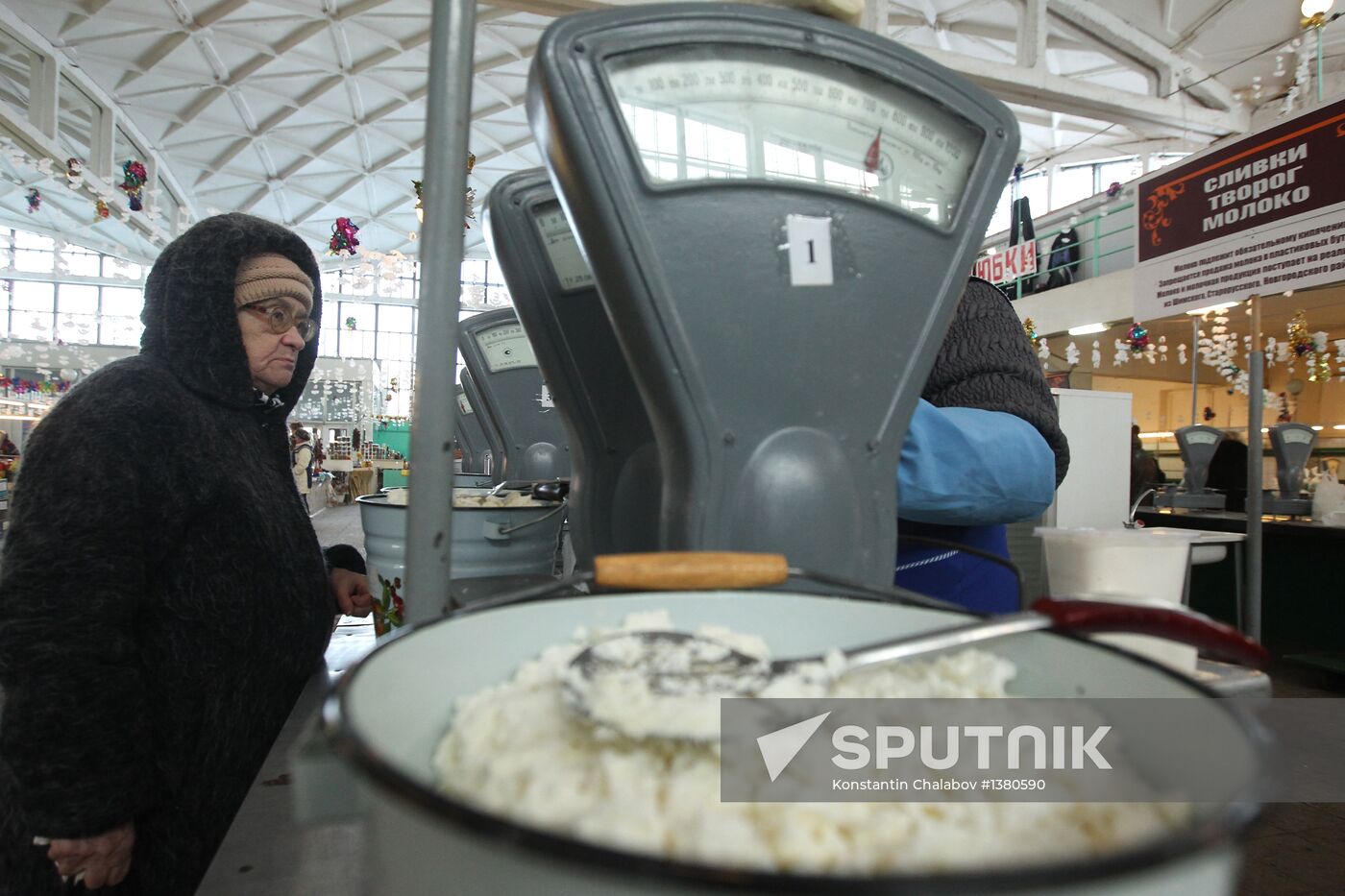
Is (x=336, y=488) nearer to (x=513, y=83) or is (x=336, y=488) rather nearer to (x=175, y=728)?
(x=513, y=83)

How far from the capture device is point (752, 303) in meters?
0.68

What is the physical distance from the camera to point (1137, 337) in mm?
8484

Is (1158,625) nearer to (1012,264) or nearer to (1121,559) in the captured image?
(1121,559)

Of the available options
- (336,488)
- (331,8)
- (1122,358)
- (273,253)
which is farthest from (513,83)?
(273,253)

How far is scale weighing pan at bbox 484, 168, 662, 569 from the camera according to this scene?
977 millimetres

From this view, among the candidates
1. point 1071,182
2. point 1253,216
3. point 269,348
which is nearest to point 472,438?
point 269,348

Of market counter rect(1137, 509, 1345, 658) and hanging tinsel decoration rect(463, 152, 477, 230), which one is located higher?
hanging tinsel decoration rect(463, 152, 477, 230)

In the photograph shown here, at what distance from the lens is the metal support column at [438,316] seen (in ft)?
2.00

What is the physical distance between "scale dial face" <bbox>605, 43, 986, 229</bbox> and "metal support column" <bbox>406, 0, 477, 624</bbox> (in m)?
0.14

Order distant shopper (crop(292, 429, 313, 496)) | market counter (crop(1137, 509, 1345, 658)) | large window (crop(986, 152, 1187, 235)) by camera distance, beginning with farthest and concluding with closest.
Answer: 1. large window (crop(986, 152, 1187, 235))
2. distant shopper (crop(292, 429, 313, 496))
3. market counter (crop(1137, 509, 1345, 658))

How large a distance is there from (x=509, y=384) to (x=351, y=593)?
1.21 metres

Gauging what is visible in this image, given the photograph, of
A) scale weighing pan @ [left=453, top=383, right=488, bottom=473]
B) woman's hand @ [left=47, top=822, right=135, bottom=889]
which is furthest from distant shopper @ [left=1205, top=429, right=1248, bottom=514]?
woman's hand @ [left=47, top=822, right=135, bottom=889]

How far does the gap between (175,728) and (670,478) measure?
2.80ft

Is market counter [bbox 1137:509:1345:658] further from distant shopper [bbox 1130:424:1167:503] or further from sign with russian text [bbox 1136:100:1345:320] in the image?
sign with russian text [bbox 1136:100:1345:320]
